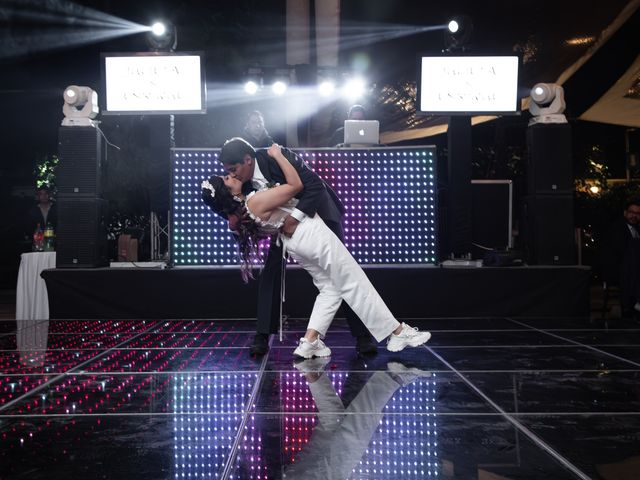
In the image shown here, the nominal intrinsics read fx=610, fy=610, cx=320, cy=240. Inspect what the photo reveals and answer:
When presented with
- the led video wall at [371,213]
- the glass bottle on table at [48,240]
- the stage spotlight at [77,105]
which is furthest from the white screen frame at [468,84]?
the glass bottle on table at [48,240]

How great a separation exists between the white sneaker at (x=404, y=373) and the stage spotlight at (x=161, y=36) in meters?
4.22

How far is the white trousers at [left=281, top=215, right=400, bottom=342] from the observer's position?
11.0 feet

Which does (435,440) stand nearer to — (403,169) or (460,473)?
(460,473)

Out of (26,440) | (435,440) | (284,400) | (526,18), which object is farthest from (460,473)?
(526,18)

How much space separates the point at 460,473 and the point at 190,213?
4.33 meters

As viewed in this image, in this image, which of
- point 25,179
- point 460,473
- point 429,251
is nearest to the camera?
point 460,473

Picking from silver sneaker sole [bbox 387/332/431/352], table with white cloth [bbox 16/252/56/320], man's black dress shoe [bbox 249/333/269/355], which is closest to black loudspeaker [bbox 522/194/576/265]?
silver sneaker sole [bbox 387/332/431/352]

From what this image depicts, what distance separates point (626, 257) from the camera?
5574mm

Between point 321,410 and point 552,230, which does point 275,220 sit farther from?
point 552,230

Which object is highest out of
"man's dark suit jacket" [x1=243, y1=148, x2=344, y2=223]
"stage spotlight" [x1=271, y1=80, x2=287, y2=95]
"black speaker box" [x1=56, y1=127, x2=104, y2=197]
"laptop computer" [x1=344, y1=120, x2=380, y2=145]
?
"stage spotlight" [x1=271, y1=80, x2=287, y2=95]

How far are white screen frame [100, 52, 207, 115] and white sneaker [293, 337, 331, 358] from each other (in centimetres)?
316

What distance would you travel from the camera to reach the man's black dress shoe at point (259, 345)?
11.7 ft

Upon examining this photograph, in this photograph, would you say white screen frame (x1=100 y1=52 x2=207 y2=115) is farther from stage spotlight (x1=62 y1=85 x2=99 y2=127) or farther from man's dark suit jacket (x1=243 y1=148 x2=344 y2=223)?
man's dark suit jacket (x1=243 y1=148 x2=344 y2=223)

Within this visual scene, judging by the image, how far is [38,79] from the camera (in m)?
10.1
